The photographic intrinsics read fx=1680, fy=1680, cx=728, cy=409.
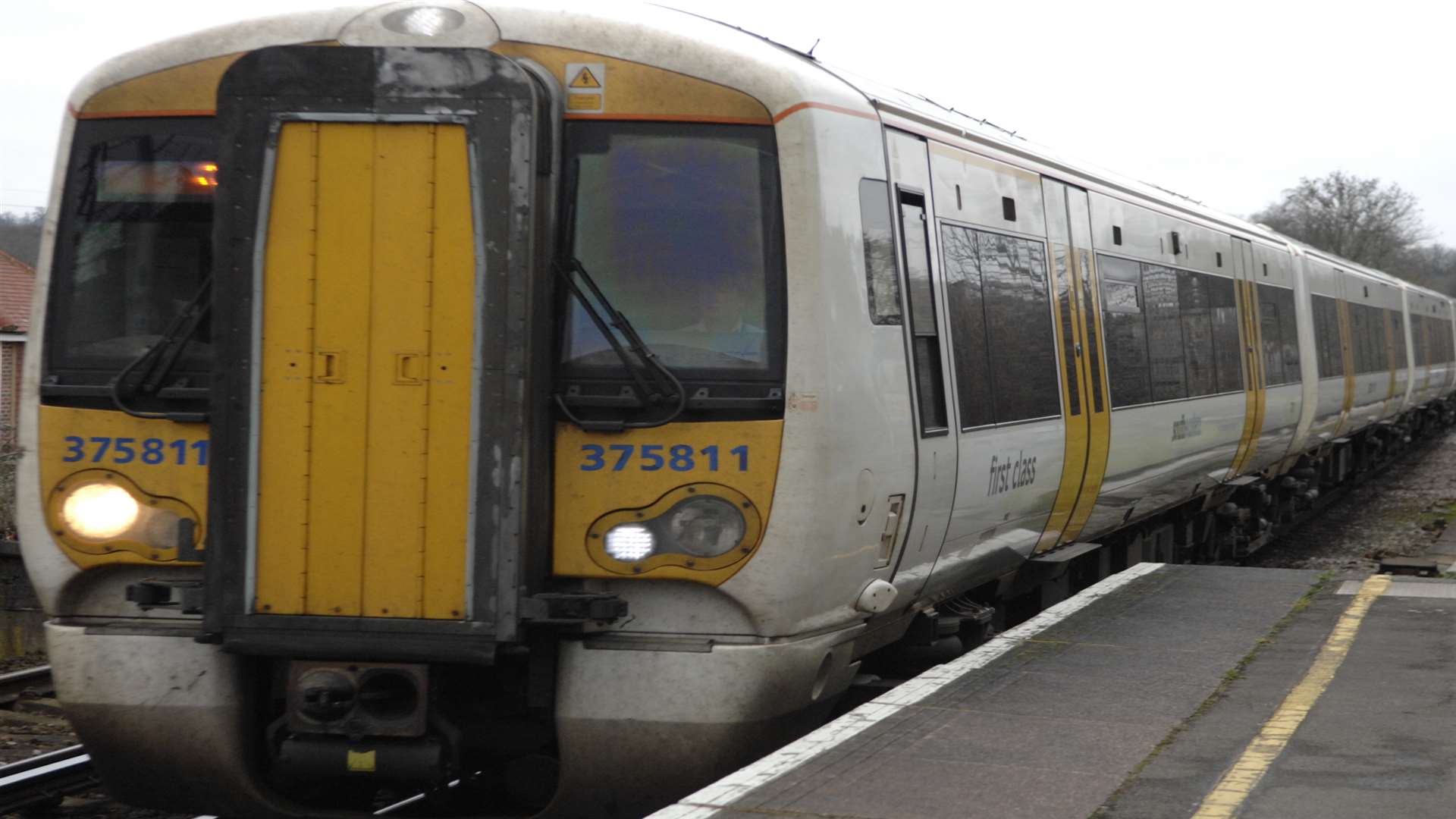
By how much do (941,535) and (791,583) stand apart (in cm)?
143

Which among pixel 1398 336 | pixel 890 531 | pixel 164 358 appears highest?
pixel 1398 336

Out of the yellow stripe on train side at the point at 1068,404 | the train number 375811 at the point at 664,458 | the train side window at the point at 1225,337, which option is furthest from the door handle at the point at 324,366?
the train side window at the point at 1225,337

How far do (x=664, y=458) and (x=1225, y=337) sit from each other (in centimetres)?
826

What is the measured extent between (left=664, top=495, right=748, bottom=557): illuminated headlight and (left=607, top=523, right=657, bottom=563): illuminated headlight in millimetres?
56

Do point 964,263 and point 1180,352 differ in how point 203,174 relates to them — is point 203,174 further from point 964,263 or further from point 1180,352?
point 1180,352

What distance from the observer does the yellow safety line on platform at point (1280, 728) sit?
4.37 meters

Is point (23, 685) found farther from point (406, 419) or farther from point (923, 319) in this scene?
point (923, 319)

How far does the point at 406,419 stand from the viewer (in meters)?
4.75

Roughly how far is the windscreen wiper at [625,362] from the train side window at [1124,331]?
439 cm

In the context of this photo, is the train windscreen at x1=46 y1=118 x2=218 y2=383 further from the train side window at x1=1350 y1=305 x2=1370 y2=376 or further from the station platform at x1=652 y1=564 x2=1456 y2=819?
the train side window at x1=1350 y1=305 x2=1370 y2=376

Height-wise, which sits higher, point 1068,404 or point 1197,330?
point 1197,330

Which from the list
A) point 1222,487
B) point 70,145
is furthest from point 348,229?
point 1222,487

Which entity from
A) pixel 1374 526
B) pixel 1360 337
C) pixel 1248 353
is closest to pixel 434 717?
pixel 1248 353

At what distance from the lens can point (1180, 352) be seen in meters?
10.6
